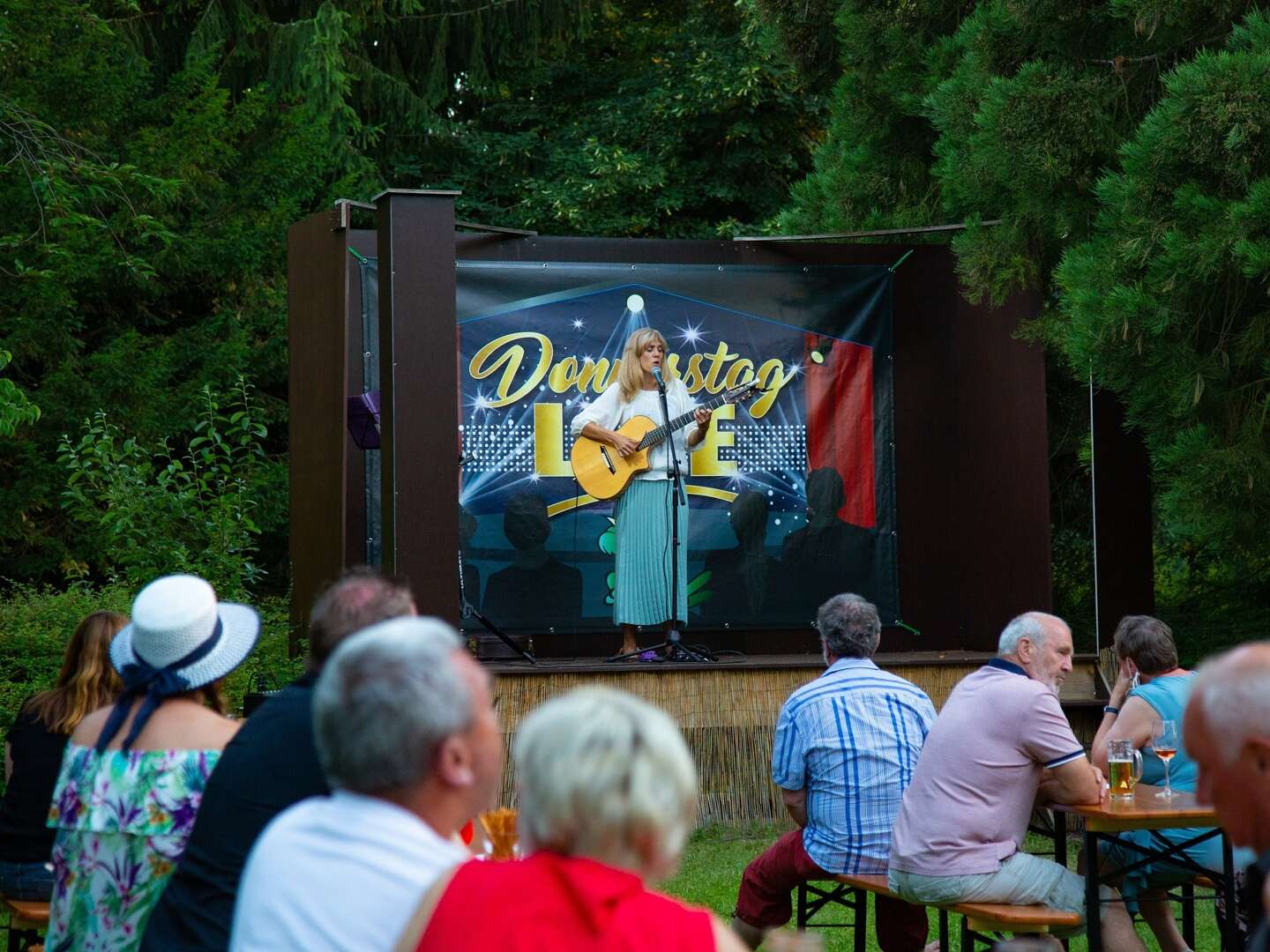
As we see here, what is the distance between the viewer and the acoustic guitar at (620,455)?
9078 millimetres

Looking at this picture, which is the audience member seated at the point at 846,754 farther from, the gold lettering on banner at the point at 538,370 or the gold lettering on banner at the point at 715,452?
the gold lettering on banner at the point at 715,452

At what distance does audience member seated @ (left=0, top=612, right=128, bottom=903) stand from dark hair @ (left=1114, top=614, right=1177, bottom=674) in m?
3.32

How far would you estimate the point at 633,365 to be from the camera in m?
9.22

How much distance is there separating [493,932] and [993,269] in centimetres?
703

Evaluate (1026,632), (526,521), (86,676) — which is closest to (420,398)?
(526,521)

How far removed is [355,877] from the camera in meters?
2.19

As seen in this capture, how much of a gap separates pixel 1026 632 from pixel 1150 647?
0.96 meters

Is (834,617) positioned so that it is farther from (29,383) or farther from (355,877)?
(29,383)

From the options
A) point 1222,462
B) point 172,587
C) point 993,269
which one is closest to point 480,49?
point 993,269

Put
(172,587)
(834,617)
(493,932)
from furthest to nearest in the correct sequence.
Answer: (834,617), (172,587), (493,932)

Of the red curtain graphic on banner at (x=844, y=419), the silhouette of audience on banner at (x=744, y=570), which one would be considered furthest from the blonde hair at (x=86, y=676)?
the red curtain graphic on banner at (x=844, y=419)

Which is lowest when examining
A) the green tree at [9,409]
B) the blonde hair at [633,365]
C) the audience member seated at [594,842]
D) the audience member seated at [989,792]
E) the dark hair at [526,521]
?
the audience member seated at [989,792]

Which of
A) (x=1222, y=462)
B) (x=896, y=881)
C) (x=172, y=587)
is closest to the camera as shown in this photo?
(x=172, y=587)

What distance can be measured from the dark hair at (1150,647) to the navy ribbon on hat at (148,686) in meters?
3.48
